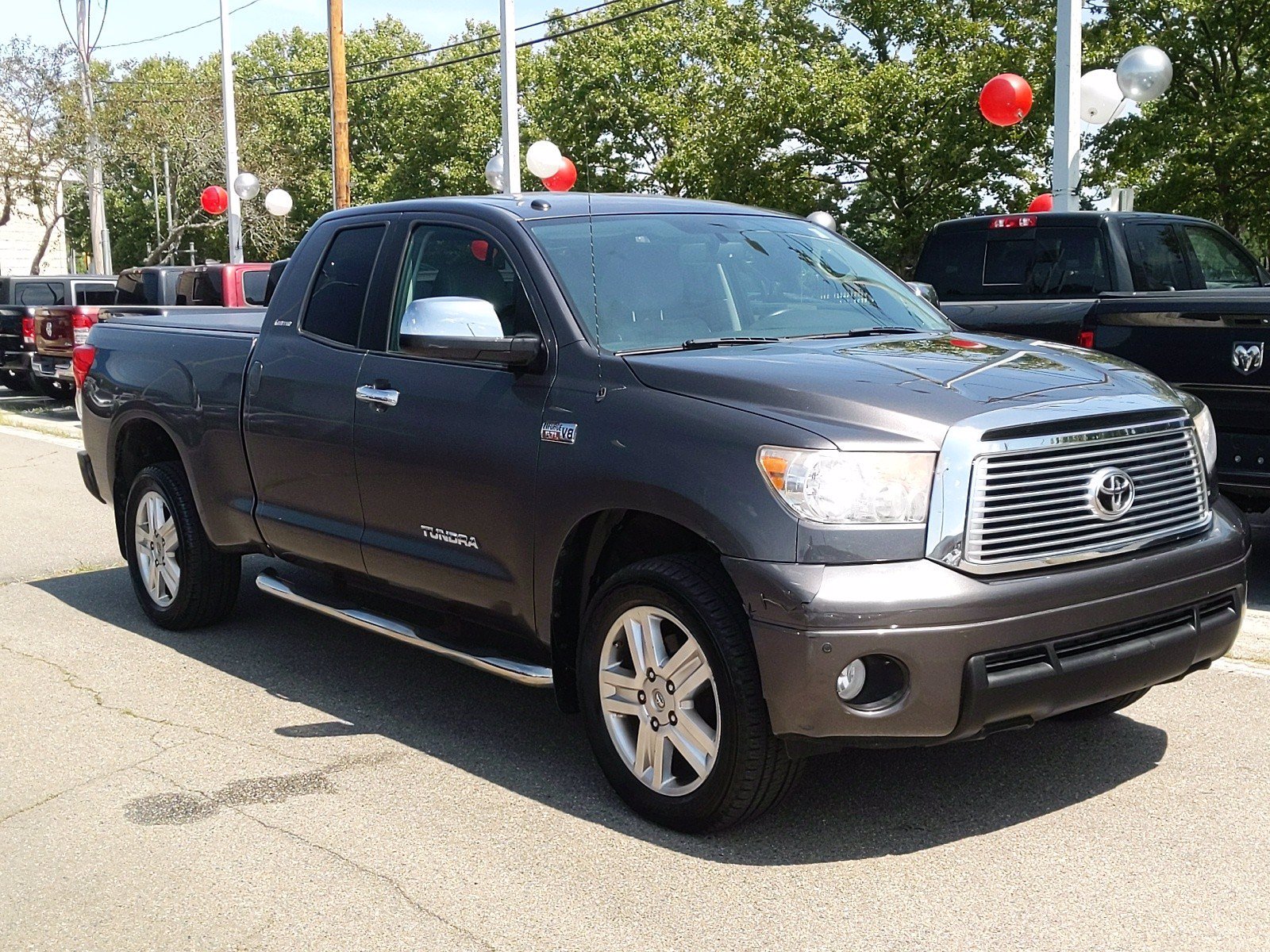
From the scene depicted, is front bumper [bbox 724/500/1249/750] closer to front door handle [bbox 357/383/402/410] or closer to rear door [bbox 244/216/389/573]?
front door handle [bbox 357/383/402/410]

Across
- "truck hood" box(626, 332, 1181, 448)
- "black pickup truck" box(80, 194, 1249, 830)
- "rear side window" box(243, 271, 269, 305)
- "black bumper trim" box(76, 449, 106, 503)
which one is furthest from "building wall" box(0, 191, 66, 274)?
"truck hood" box(626, 332, 1181, 448)

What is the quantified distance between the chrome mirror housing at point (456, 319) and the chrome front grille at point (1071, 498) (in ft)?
5.71

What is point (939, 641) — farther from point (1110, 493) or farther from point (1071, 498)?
point (1110, 493)

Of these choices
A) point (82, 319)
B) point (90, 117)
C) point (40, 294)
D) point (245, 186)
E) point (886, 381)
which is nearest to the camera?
point (886, 381)

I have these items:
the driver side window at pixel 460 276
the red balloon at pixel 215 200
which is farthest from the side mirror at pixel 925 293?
the red balloon at pixel 215 200

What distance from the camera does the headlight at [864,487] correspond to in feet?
12.6

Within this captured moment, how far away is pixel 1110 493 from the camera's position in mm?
4082

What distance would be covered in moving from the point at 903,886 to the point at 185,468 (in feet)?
13.3

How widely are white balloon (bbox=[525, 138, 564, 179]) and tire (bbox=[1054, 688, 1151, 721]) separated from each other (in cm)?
1676

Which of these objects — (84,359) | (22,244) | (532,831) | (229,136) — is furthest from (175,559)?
(22,244)

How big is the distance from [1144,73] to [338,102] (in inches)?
532

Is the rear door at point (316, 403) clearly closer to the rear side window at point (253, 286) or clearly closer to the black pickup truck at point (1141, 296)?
the black pickup truck at point (1141, 296)

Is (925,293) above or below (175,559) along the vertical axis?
above

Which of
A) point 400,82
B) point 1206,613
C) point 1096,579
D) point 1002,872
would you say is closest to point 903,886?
point 1002,872
